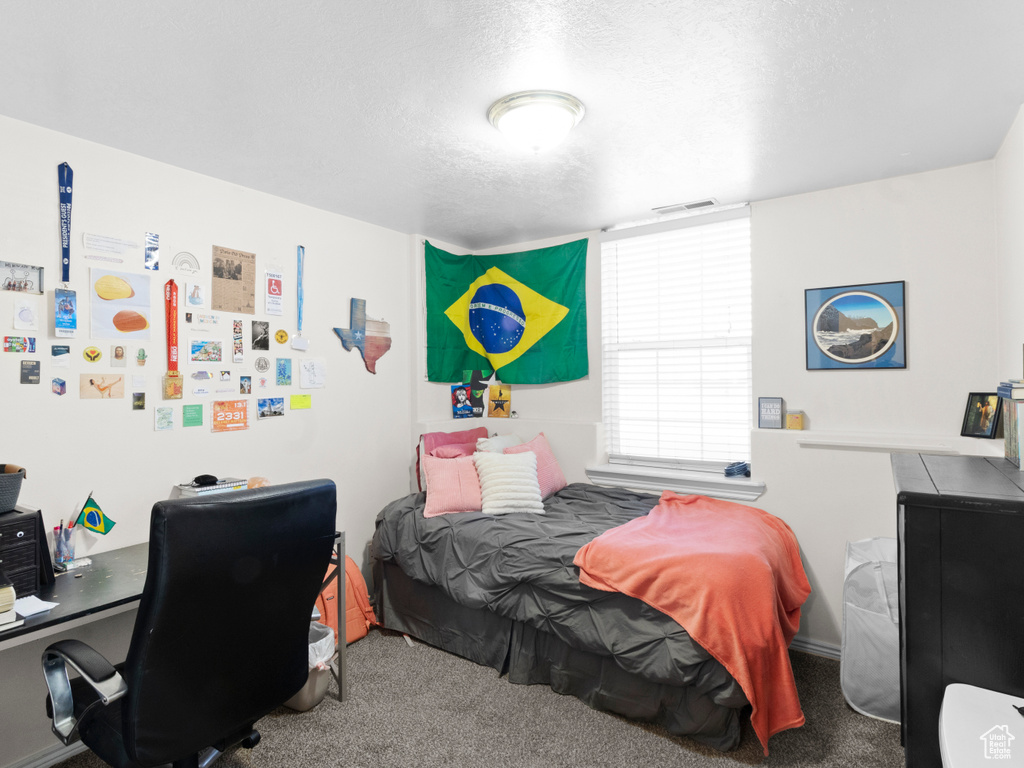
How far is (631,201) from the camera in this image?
10.6 feet

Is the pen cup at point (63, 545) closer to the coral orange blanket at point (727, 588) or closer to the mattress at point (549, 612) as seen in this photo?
the mattress at point (549, 612)

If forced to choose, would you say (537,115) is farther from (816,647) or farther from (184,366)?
(816,647)

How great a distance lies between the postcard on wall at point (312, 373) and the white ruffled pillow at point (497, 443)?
1110 millimetres

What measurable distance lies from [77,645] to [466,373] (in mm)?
2928

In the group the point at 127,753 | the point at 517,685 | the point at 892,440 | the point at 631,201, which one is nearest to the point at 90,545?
the point at 127,753

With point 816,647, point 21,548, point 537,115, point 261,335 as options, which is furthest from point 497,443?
point 21,548

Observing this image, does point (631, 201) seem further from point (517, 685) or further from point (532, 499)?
point (517, 685)

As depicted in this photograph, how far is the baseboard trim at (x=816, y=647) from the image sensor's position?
2934 mm

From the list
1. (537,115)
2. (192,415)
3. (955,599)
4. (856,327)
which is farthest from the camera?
(856,327)

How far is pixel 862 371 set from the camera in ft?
9.76

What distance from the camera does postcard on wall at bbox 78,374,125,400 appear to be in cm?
234

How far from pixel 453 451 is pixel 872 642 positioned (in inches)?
93.8

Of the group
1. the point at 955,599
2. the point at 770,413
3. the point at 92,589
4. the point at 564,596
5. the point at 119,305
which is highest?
the point at 119,305

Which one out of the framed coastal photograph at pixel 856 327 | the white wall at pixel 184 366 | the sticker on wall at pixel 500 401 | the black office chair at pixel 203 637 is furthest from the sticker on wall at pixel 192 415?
the framed coastal photograph at pixel 856 327
